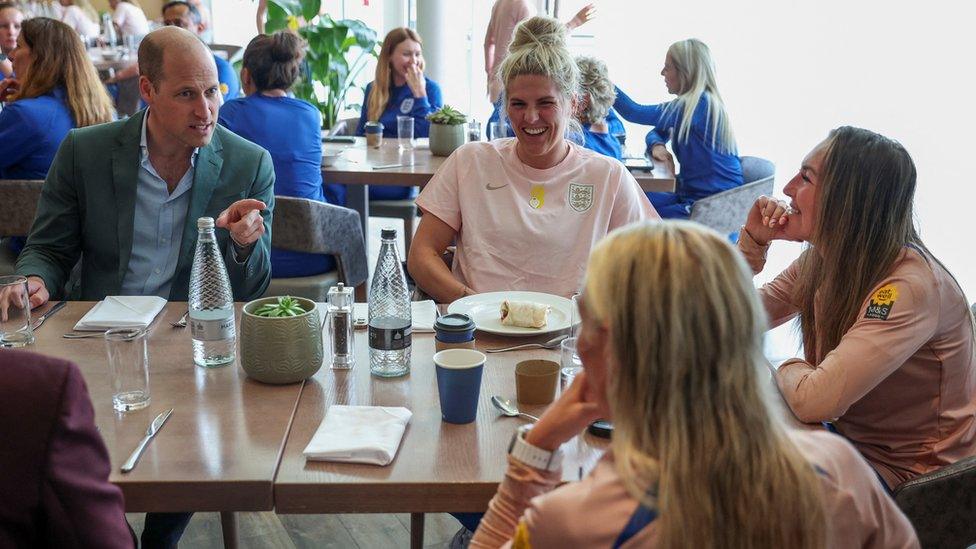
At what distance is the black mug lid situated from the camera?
1.83 m

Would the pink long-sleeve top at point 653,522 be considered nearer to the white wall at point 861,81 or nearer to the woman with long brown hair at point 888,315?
the woman with long brown hair at point 888,315

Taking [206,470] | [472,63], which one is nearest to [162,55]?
[206,470]

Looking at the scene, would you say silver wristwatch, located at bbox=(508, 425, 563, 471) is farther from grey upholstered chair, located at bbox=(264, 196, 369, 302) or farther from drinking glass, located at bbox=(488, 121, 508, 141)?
drinking glass, located at bbox=(488, 121, 508, 141)

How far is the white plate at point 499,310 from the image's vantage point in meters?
1.89

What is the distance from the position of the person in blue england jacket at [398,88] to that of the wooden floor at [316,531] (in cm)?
284

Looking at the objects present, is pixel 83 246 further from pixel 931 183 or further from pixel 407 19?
pixel 407 19

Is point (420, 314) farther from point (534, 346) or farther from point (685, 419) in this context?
point (685, 419)

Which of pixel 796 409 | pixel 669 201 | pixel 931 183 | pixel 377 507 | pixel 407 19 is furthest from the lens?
pixel 407 19

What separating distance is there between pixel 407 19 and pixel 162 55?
6.48 meters

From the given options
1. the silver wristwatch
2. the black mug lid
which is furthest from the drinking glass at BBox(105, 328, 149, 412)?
the silver wristwatch

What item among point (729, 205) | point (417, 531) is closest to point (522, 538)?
point (417, 531)

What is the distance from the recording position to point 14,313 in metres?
1.77

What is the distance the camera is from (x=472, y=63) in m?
8.01

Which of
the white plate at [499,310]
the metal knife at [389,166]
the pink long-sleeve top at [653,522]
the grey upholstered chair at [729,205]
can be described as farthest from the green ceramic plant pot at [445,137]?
the pink long-sleeve top at [653,522]
